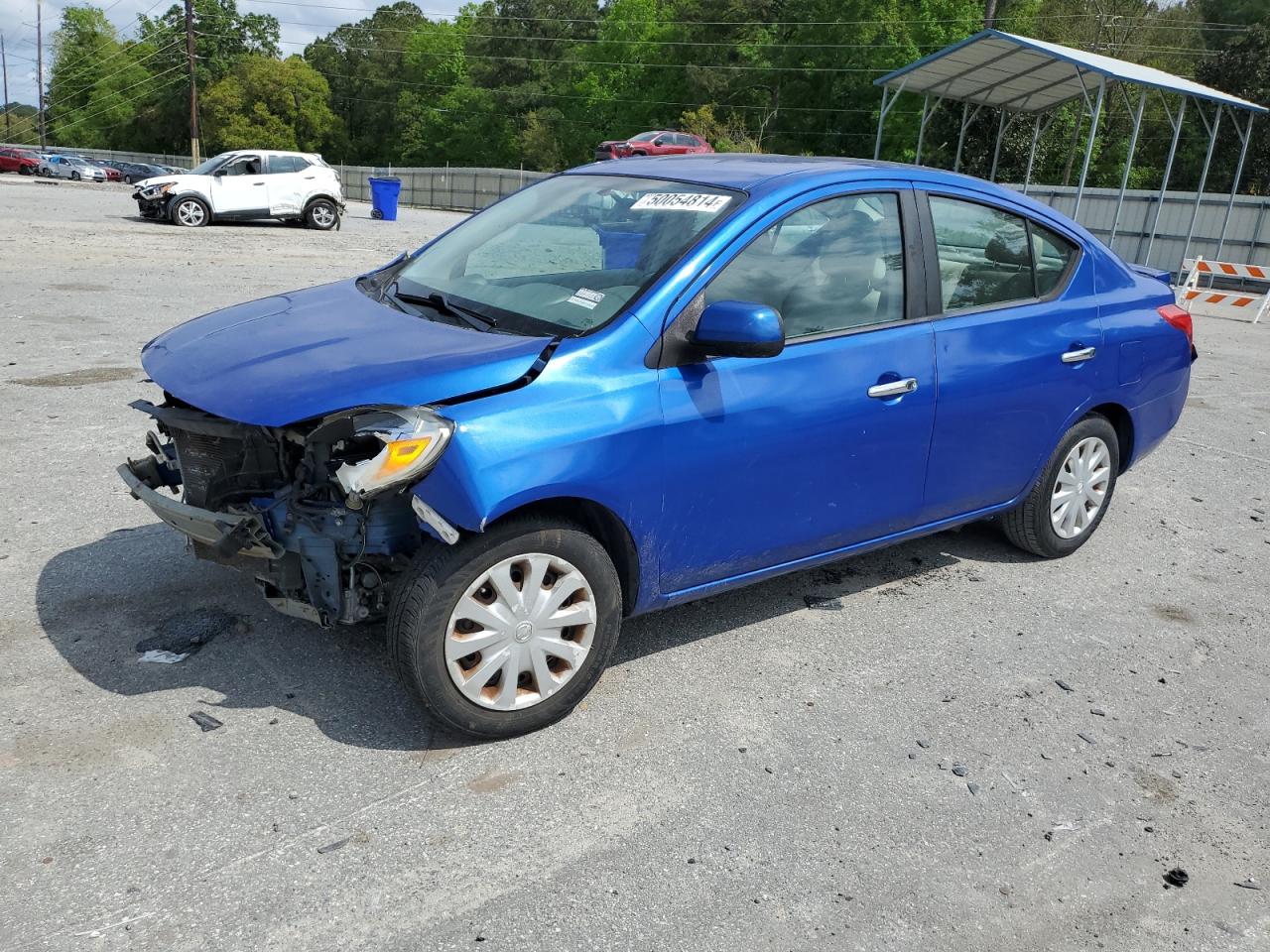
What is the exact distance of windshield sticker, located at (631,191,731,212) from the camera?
153 inches

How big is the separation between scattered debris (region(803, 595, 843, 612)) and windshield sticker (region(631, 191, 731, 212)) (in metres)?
1.79

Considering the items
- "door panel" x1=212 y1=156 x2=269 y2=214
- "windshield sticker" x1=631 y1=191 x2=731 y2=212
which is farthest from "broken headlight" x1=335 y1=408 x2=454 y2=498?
"door panel" x1=212 y1=156 x2=269 y2=214

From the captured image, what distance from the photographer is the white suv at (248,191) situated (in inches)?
852

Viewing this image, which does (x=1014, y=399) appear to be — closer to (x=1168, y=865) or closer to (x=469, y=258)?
(x=1168, y=865)

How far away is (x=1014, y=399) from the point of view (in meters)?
4.56

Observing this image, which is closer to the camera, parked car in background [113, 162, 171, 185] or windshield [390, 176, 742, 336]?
windshield [390, 176, 742, 336]

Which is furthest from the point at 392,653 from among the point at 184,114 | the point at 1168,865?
the point at 184,114

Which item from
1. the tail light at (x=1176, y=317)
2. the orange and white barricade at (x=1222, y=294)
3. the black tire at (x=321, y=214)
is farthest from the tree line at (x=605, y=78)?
the tail light at (x=1176, y=317)

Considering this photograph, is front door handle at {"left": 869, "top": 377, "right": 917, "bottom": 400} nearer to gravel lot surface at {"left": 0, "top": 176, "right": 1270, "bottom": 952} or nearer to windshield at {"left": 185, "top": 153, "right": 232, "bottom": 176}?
gravel lot surface at {"left": 0, "top": 176, "right": 1270, "bottom": 952}

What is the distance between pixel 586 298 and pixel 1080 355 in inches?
96.7

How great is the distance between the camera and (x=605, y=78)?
264ft

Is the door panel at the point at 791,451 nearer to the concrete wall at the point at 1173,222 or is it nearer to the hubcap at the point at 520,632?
the hubcap at the point at 520,632

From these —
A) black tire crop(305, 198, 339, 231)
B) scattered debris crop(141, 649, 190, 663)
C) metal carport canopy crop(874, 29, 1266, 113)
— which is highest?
metal carport canopy crop(874, 29, 1266, 113)

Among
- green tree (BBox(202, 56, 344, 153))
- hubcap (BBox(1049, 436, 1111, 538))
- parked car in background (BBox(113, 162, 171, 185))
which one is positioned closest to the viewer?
hubcap (BBox(1049, 436, 1111, 538))
